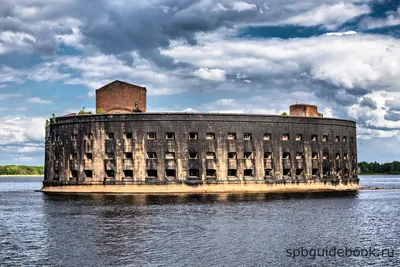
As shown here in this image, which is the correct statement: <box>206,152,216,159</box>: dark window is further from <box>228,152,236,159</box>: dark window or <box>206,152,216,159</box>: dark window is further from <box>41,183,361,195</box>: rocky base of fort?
<box>41,183,361,195</box>: rocky base of fort

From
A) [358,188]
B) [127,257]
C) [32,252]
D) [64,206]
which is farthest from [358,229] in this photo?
[358,188]

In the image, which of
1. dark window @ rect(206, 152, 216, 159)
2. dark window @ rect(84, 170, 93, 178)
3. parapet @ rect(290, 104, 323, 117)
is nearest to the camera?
dark window @ rect(206, 152, 216, 159)

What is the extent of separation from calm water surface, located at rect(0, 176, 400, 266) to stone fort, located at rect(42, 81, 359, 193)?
39.5 feet

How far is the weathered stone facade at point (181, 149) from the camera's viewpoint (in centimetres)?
4788

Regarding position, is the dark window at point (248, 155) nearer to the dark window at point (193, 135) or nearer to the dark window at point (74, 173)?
the dark window at point (193, 135)

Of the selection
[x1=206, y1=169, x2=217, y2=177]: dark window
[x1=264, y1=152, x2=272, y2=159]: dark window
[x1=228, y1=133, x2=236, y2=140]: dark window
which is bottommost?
[x1=206, y1=169, x2=217, y2=177]: dark window

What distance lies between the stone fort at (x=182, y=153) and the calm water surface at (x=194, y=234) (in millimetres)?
12037

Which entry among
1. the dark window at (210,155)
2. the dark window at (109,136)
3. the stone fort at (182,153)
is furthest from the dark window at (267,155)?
the dark window at (109,136)

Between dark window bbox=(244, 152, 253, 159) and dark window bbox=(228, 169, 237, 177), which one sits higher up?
dark window bbox=(244, 152, 253, 159)

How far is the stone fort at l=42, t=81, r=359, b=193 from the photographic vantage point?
4778 centimetres

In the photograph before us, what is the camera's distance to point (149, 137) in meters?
48.2

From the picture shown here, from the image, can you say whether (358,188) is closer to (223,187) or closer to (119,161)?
(223,187)

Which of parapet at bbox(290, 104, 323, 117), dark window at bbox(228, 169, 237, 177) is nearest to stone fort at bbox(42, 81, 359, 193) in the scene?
dark window at bbox(228, 169, 237, 177)

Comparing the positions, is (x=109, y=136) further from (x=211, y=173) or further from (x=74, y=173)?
(x=211, y=173)
